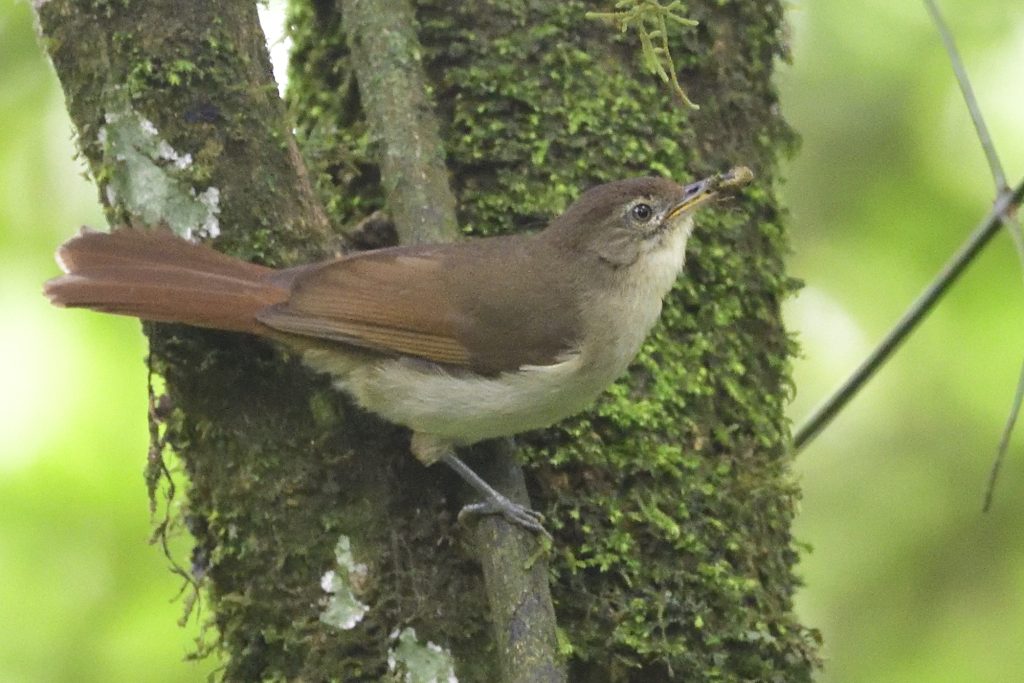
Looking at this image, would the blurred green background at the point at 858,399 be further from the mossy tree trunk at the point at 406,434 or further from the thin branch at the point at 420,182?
the thin branch at the point at 420,182

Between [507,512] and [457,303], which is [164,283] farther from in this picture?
[507,512]

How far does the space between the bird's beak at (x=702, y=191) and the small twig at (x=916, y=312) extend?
0.66m

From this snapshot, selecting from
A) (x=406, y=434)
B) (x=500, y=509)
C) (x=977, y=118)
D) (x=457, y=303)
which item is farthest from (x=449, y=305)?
(x=977, y=118)

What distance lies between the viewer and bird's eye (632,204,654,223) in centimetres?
374

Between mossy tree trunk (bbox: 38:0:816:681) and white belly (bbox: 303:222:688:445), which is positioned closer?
mossy tree trunk (bbox: 38:0:816:681)

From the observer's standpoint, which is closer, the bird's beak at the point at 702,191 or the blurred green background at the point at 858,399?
the bird's beak at the point at 702,191

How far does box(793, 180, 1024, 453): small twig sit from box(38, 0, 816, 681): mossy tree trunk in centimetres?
16

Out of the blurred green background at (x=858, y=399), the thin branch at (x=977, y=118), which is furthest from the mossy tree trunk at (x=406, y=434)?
the blurred green background at (x=858, y=399)

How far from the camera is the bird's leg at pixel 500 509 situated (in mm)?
3072

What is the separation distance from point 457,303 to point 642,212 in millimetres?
646

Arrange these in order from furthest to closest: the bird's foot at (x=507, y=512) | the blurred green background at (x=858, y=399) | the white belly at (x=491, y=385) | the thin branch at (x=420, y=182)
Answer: the blurred green background at (x=858, y=399) → the white belly at (x=491, y=385) → the bird's foot at (x=507, y=512) → the thin branch at (x=420, y=182)

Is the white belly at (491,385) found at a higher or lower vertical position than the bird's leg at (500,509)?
higher

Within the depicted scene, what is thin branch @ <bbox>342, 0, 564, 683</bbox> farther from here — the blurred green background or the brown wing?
the blurred green background

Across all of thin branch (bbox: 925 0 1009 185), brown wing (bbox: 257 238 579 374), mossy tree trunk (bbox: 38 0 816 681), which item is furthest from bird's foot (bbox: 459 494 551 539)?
thin branch (bbox: 925 0 1009 185)
